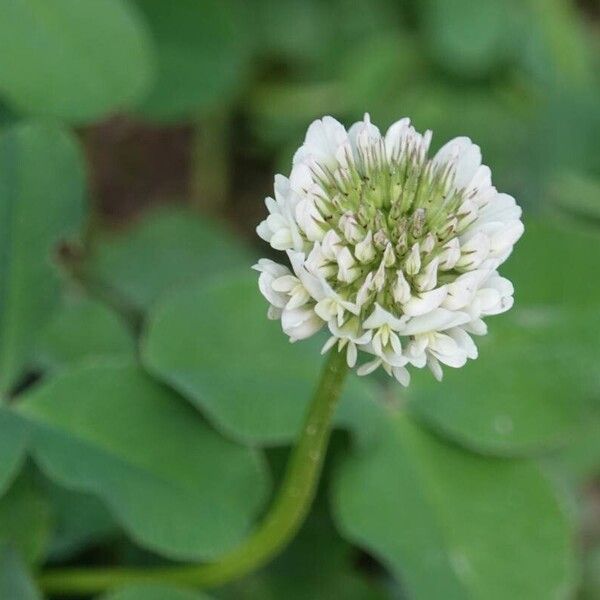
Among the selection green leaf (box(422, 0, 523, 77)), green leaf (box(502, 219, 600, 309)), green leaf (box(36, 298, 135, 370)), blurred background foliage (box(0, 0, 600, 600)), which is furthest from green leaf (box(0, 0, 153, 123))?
green leaf (box(422, 0, 523, 77))

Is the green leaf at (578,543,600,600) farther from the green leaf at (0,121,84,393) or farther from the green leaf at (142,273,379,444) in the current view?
the green leaf at (0,121,84,393)

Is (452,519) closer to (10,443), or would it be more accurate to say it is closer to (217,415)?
(217,415)

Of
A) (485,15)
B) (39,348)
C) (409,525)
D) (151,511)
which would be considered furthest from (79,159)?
(485,15)

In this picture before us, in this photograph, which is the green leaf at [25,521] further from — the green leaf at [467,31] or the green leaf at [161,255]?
the green leaf at [467,31]

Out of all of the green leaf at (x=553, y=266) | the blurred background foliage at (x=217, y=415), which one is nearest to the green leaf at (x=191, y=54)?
the blurred background foliage at (x=217, y=415)

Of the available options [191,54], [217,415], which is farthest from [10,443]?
[191,54]

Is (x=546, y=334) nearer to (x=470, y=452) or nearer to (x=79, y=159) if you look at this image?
(x=470, y=452)

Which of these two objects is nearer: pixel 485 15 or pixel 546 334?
pixel 546 334
